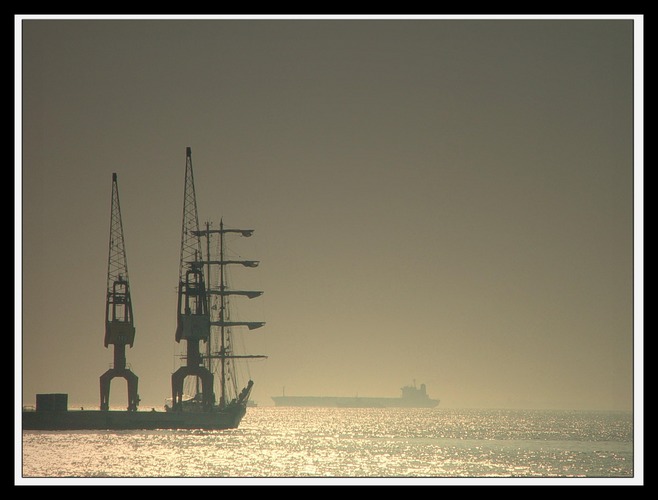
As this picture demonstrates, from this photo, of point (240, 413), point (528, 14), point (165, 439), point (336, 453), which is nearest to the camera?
point (528, 14)

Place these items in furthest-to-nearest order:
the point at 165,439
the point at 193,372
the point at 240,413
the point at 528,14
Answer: the point at 240,413, the point at 193,372, the point at 165,439, the point at 528,14

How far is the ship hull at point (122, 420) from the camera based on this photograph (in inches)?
1959

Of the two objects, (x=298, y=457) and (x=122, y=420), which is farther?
(x=122, y=420)

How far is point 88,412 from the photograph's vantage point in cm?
5069

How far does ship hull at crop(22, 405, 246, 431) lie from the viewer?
49750mm

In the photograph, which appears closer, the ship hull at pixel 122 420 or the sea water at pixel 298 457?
the sea water at pixel 298 457

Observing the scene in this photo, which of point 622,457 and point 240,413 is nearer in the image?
point 622,457

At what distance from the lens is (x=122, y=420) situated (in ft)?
169

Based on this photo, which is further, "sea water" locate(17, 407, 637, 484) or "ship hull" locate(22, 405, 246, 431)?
"ship hull" locate(22, 405, 246, 431)
